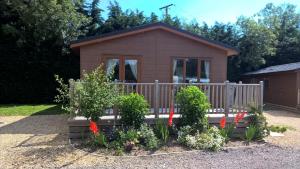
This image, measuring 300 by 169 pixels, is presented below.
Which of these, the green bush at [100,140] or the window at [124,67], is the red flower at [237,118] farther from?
the window at [124,67]

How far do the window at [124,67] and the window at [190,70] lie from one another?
162 centimetres

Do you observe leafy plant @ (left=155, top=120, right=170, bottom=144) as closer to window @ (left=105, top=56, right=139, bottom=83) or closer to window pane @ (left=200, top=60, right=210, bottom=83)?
window @ (left=105, top=56, right=139, bottom=83)

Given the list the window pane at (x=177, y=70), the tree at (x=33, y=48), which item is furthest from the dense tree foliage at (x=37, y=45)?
the window pane at (x=177, y=70)

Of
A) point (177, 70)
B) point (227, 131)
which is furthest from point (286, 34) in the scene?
point (227, 131)

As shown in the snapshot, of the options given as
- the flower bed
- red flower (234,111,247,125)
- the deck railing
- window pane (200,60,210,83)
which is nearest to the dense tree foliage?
window pane (200,60,210,83)

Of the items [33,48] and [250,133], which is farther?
[33,48]

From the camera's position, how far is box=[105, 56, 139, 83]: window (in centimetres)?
1190

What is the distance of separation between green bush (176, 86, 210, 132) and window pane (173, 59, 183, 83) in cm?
417

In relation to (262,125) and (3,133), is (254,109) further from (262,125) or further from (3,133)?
(3,133)

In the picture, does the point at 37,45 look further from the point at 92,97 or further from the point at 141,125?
the point at 141,125

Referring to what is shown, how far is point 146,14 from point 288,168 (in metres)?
21.6

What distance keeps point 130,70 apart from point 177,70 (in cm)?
191

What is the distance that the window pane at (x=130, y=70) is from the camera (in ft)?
39.4

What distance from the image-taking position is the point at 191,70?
495 inches
